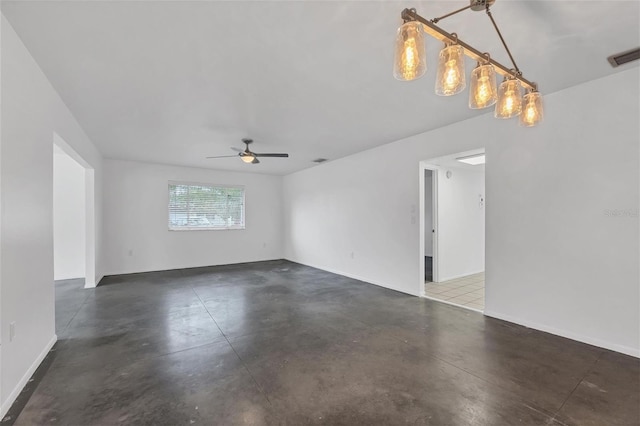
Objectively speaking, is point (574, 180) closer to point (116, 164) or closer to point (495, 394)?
point (495, 394)

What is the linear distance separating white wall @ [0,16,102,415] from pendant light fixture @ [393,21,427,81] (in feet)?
8.09

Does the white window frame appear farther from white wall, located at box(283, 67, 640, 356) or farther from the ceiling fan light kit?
the ceiling fan light kit

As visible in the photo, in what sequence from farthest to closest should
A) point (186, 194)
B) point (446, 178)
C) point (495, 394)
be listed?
point (186, 194) → point (446, 178) → point (495, 394)

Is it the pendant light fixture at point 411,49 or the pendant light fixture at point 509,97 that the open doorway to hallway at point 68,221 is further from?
the pendant light fixture at point 509,97

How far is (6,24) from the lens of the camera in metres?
1.84

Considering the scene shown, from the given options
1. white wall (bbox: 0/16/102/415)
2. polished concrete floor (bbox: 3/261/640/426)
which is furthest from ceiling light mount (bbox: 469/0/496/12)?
white wall (bbox: 0/16/102/415)

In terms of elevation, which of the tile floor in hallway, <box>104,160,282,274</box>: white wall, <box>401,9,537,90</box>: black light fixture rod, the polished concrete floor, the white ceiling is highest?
the white ceiling

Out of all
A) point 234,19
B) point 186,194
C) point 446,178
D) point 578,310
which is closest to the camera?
point 234,19

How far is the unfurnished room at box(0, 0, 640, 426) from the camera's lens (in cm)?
179

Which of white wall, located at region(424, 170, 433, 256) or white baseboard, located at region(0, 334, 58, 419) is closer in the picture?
white baseboard, located at region(0, 334, 58, 419)

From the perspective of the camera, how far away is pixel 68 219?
18.7 feet

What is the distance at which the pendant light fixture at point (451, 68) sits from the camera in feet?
4.55

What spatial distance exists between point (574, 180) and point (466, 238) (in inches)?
121

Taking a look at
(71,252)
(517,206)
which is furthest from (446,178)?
(71,252)
